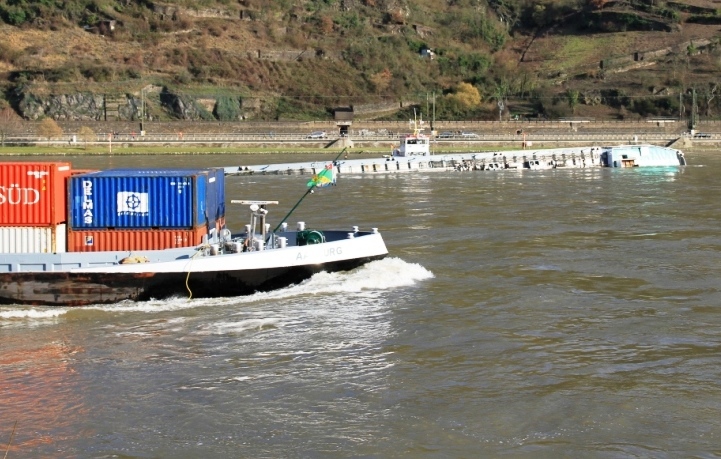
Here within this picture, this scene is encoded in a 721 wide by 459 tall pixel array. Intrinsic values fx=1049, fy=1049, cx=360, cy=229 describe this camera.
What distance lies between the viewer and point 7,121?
132 m

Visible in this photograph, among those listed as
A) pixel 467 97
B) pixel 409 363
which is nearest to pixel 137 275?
pixel 409 363

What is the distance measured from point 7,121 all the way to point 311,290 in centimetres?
10992

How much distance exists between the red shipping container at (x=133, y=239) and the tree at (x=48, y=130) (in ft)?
321

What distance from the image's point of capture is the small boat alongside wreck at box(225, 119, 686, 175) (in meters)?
87.1

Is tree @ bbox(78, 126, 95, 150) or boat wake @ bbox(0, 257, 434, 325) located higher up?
tree @ bbox(78, 126, 95, 150)

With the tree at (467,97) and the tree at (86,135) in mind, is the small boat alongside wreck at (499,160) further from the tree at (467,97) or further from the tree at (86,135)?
the tree at (467,97)

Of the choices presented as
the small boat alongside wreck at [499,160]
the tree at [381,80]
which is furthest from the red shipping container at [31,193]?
the tree at [381,80]

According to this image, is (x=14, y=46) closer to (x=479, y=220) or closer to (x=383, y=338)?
(x=479, y=220)

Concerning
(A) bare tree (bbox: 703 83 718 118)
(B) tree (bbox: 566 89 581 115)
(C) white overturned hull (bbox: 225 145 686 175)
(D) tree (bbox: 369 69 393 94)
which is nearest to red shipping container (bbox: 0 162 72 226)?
(C) white overturned hull (bbox: 225 145 686 175)

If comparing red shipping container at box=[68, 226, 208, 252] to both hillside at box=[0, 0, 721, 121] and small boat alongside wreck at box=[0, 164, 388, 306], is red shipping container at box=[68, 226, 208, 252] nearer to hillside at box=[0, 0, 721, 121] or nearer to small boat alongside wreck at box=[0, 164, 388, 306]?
small boat alongside wreck at box=[0, 164, 388, 306]

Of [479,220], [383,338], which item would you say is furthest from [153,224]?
[479,220]

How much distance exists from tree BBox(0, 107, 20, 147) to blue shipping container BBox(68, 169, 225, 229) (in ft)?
328

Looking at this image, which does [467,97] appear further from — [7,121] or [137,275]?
[137,275]

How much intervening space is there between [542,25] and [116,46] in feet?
262
